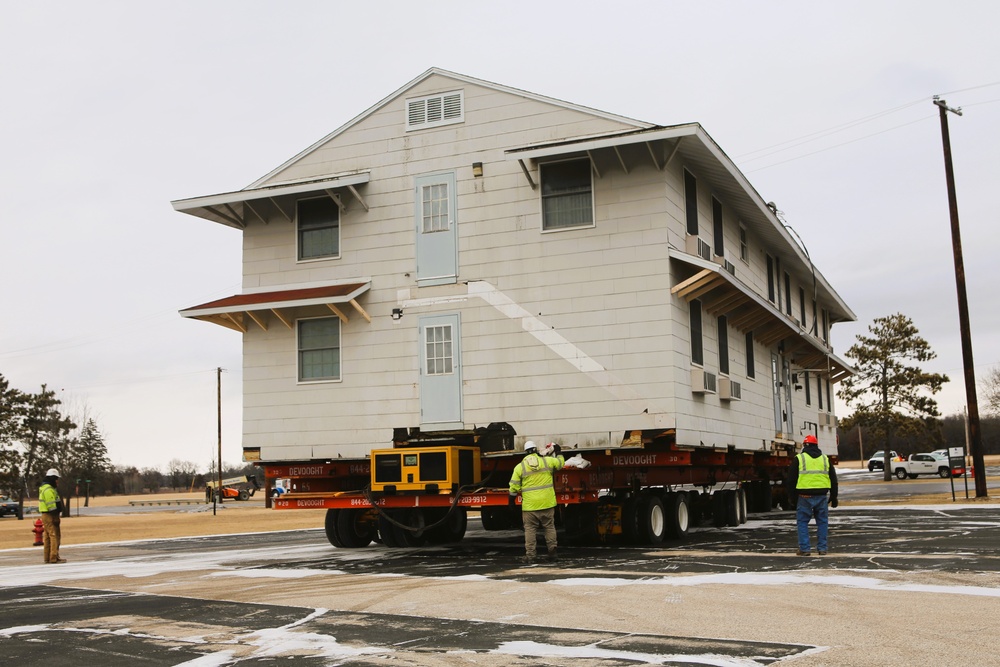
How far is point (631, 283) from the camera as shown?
656 inches

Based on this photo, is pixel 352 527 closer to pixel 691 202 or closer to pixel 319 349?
pixel 319 349

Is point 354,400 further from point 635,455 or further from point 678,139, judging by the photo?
point 678,139

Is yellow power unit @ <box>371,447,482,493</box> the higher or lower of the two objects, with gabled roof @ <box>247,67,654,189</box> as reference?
lower

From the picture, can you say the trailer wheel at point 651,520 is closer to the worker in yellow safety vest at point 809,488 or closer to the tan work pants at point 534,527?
the tan work pants at point 534,527

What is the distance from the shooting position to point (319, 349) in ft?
60.9

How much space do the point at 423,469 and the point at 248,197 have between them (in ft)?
20.9

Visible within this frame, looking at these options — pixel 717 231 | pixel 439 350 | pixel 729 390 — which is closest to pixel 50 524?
pixel 439 350

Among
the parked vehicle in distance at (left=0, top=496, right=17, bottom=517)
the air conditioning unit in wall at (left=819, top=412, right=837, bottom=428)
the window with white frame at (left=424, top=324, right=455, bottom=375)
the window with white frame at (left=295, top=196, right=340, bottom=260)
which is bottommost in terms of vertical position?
the parked vehicle in distance at (left=0, top=496, right=17, bottom=517)

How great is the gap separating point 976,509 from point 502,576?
52.3ft

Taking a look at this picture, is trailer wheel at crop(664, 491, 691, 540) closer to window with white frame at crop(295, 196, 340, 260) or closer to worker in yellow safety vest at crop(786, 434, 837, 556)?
worker in yellow safety vest at crop(786, 434, 837, 556)

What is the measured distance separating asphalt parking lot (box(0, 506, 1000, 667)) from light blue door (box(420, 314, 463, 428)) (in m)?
2.31

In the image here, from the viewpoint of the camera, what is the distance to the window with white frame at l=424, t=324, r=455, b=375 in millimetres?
17516

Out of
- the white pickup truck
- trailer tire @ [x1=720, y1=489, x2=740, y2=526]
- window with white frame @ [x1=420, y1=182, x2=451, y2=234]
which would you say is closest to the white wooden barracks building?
window with white frame @ [x1=420, y1=182, x2=451, y2=234]

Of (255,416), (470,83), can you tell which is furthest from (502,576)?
(470,83)
